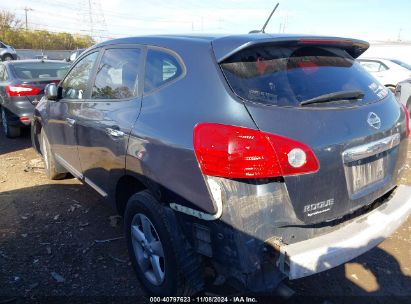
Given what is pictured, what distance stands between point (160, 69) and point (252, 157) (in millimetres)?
1069

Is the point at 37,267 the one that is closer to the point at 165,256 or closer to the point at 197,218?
the point at 165,256

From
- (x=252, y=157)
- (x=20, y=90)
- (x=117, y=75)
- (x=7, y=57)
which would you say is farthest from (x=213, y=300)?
(x=7, y=57)

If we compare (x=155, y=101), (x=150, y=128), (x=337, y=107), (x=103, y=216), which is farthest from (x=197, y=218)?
(x=103, y=216)

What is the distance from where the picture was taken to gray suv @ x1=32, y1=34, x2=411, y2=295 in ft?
6.45

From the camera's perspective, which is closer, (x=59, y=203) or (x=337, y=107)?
(x=337, y=107)

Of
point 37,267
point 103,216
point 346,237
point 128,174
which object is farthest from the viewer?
point 103,216

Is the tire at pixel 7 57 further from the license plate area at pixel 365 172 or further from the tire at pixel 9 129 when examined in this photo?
the license plate area at pixel 365 172

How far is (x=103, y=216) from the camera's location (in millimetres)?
4027

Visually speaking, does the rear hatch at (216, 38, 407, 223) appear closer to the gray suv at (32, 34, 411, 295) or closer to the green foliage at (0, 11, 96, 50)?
the gray suv at (32, 34, 411, 295)

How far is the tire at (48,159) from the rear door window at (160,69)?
2545mm

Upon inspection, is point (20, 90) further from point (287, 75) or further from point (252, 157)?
point (252, 157)

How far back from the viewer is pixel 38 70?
757cm

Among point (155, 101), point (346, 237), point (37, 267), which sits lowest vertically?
point (37, 267)

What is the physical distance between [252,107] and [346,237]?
95cm
